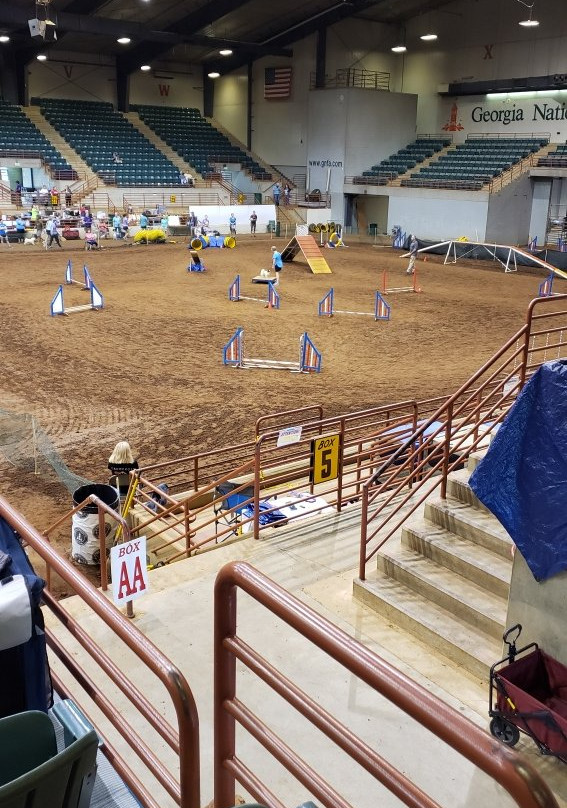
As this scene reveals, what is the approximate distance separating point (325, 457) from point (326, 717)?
7.23 meters

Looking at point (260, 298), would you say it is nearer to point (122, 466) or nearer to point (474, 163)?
point (122, 466)

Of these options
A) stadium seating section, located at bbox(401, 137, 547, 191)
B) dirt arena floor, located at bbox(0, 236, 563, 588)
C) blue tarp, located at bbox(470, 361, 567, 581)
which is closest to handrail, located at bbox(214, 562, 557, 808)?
blue tarp, located at bbox(470, 361, 567, 581)

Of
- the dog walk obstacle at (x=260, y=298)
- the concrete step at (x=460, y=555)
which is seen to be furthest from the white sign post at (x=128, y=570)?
the dog walk obstacle at (x=260, y=298)

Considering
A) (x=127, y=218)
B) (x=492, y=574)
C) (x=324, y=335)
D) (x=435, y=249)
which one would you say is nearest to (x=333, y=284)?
(x=324, y=335)

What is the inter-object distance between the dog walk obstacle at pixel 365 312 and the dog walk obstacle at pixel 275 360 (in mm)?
5459

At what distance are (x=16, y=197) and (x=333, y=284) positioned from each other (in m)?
22.8

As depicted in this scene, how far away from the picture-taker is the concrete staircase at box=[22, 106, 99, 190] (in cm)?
4647

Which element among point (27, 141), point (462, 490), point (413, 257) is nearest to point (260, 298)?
point (413, 257)

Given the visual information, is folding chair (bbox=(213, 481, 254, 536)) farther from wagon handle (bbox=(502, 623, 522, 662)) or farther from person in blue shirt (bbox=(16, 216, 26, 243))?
person in blue shirt (bbox=(16, 216, 26, 243))

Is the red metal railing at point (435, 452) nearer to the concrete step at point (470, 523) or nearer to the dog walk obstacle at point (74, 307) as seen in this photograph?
the concrete step at point (470, 523)

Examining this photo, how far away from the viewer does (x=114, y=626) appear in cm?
227

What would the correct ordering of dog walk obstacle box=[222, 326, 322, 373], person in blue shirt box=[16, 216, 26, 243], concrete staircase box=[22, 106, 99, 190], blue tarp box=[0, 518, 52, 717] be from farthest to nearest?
concrete staircase box=[22, 106, 99, 190] < person in blue shirt box=[16, 216, 26, 243] < dog walk obstacle box=[222, 326, 322, 373] < blue tarp box=[0, 518, 52, 717]

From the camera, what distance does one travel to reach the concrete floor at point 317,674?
481cm

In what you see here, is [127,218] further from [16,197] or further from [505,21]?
[505,21]
